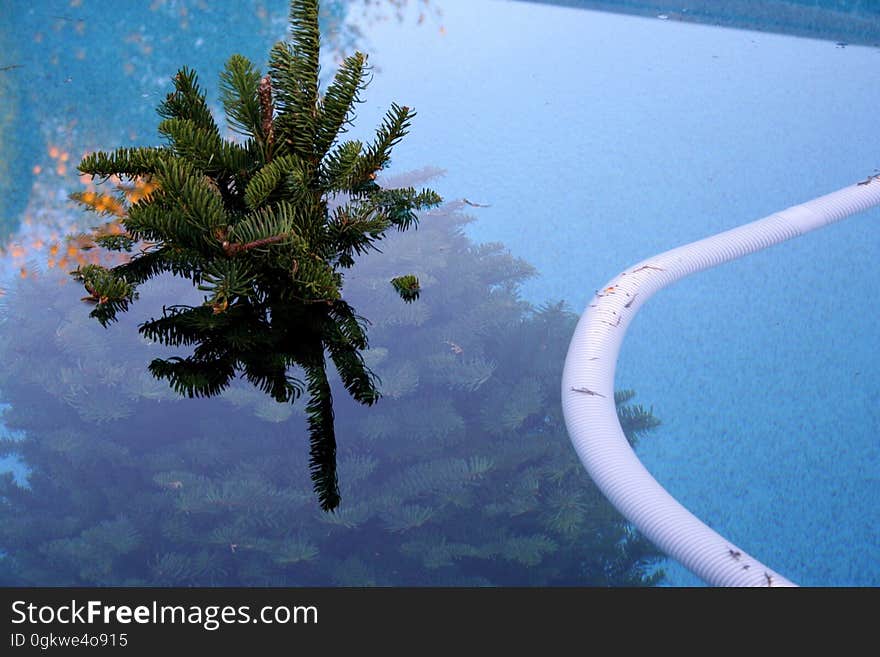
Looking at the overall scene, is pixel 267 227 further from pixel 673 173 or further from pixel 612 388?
pixel 673 173

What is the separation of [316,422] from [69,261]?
1265 mm

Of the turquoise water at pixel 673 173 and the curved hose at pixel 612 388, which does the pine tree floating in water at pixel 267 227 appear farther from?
the turquoise water at pixel 673 173

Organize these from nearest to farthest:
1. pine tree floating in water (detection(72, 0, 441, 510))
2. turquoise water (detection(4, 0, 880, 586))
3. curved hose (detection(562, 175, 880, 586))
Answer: curved hose (detection(562, 175, 880, 586)), pine tree floating in water (detection(72, 0, 441, 510)), turquoise water (detection(4, 0, 880, 586))

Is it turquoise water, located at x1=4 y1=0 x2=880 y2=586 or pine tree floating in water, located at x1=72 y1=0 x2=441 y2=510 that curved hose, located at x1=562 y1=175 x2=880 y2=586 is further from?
pine tree floating in water, located at x1=72 y1=0 x2=441 y2=510

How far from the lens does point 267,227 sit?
1.80 metres

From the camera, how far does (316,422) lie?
6.53ft

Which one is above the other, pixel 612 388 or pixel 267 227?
pixel 267 227

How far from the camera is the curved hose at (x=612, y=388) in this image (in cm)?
171

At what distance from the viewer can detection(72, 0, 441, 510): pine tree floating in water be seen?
6.25 ft

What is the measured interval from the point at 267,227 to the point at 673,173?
2.54 meters

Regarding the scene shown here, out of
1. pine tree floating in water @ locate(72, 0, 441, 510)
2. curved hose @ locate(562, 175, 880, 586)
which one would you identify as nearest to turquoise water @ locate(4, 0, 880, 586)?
curved hose @ locate(562, 175, 880, 586)

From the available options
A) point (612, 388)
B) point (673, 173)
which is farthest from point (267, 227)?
point (673, 173)

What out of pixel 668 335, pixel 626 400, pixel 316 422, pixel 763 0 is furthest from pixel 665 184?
pixel 763 0

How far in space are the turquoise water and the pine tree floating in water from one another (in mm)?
861
